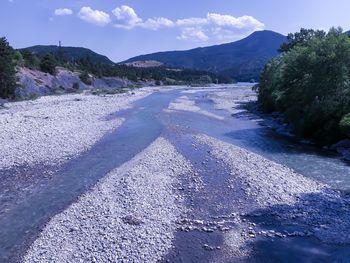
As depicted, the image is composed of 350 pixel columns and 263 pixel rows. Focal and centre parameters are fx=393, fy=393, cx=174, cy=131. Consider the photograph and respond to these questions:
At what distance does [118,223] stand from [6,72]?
5486cm

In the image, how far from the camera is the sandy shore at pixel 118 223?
1294cm

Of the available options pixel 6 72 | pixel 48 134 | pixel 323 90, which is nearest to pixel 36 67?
pixel 6 72

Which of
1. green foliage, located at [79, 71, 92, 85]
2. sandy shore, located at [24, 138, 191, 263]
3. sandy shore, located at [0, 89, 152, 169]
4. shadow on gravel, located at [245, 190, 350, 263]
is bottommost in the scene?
shadow on gravel, located at [245, 190, 350, 263]

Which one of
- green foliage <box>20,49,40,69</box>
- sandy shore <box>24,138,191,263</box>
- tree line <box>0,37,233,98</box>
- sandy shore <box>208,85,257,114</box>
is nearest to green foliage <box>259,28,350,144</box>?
sandy shore <box>24,138,191,263</box>

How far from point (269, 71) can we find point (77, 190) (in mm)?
46901

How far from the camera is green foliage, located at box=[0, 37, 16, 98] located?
62312 millimetres

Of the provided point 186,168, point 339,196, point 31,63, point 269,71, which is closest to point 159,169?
point 186,168

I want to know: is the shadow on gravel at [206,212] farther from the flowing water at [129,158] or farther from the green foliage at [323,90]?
the green foliage at [323,90]

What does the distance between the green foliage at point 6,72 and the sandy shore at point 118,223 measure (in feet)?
157

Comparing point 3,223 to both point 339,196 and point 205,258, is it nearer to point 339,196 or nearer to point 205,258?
point 205,258

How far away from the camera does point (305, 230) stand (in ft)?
49.9

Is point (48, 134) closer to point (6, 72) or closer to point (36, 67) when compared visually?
point (6, 72)

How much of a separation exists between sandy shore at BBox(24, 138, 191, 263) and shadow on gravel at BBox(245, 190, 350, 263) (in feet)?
11.4

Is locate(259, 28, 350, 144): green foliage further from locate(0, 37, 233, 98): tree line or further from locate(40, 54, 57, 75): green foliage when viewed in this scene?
locate(40, 54, 57, 75): green foliage
